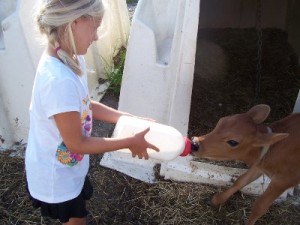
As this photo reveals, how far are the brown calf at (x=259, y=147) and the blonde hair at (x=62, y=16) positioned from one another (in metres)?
1.16

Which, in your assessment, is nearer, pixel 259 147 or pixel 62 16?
pixel 62 16

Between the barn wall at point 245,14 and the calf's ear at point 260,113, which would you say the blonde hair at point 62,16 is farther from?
the barn wall at point 245,14

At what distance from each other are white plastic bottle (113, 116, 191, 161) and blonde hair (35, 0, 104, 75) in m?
0.54

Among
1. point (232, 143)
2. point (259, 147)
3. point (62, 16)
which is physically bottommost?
point (259, 147)

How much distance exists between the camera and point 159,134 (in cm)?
238

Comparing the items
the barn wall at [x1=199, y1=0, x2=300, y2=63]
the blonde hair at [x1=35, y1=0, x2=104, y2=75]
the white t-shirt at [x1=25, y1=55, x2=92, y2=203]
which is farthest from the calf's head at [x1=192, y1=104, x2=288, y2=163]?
the barn wall at [x1=199, y1=0, x2=300, y2=63]

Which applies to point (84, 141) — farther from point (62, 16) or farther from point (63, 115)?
point (62, 16)

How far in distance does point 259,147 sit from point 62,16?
1.75 meters

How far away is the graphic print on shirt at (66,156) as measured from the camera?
2.17 metres

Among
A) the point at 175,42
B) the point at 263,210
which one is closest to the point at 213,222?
the point at 263,210

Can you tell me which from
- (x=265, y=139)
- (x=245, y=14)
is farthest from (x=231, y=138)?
(x=245, y=14)

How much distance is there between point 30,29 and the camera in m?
3.59

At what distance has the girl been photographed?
6.22 feet

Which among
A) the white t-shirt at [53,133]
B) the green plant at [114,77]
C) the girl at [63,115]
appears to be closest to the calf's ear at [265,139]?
the girl at [63,115]
